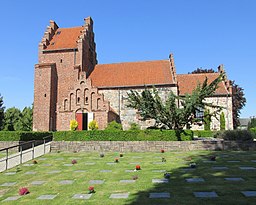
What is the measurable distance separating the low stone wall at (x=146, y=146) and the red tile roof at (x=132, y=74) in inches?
598

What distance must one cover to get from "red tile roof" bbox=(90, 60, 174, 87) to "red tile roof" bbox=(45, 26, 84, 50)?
5314 millimetres

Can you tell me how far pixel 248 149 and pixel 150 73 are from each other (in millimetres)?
19508

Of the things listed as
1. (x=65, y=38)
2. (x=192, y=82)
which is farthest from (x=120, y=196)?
(x=65, y=38)

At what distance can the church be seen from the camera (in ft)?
97.8

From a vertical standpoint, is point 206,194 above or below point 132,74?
below

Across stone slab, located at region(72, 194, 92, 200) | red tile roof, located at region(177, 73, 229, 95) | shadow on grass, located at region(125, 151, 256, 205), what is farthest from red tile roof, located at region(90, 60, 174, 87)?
stone slab, located at region(72, 194, 92, 200)

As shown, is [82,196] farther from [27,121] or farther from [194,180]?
[27,121]

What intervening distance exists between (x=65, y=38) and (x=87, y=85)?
11.2 metres

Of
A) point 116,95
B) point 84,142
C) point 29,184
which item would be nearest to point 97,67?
point 116,95

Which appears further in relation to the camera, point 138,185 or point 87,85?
point 87,85

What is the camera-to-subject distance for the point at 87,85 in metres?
30.1

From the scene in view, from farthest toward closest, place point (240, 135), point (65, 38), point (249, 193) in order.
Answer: point (65, 38), point (240, 135), point (249, 193)

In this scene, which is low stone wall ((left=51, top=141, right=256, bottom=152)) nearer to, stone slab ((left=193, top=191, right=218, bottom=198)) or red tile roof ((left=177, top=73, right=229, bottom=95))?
stone slab ((left=193, top=191, right=218, bottom=198))

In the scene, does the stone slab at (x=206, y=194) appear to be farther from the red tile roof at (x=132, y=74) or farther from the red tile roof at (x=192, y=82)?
the red tile roof at (x=192, y=82)
